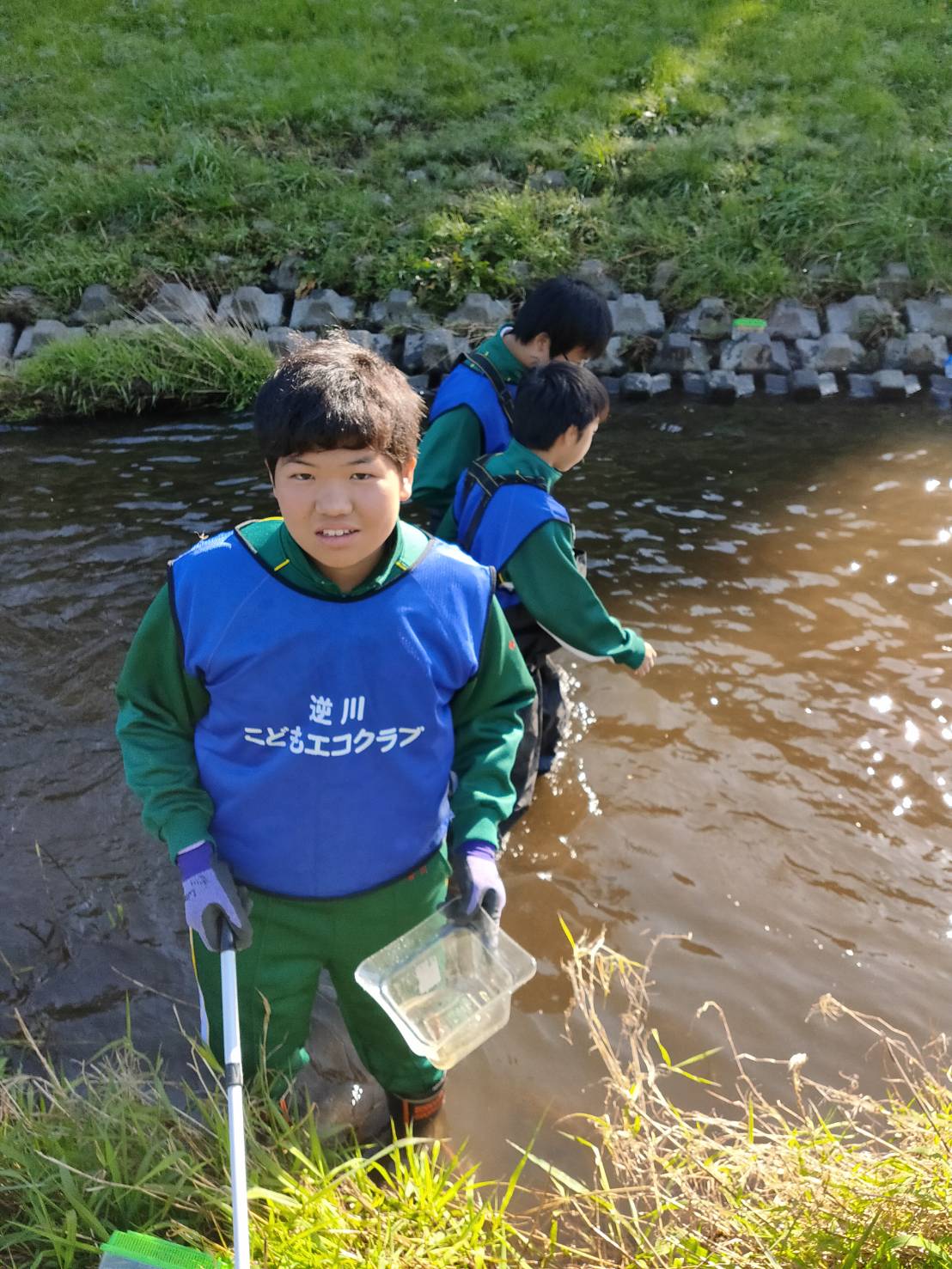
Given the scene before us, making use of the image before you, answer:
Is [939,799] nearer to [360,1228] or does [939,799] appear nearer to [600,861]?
[600,861]

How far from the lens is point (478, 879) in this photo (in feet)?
6.72

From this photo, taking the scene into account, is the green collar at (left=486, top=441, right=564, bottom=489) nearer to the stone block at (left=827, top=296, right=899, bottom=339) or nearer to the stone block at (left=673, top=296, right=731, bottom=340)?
the stone block at (left=673, top=296, right=731, bottom=340)

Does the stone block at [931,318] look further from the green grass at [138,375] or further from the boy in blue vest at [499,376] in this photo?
the boy in blue vest at [499,376]

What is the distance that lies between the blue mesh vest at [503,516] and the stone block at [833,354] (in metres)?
5.55

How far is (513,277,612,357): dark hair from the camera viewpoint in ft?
11.0

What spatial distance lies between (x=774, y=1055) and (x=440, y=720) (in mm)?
1611

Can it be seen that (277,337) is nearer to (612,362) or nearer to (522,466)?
(612,362)

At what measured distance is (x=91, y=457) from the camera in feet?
21.7

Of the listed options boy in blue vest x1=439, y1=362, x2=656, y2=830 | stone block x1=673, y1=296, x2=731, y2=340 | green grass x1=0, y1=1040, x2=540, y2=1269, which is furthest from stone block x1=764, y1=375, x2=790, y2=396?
green grass x1=0, y1=1040, x2=540, y2=1269

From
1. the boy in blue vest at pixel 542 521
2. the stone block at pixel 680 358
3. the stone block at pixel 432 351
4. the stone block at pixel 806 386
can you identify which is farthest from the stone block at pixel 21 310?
the boy in blue vest at pixel 542 521

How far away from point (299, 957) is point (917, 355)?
24.0 ft

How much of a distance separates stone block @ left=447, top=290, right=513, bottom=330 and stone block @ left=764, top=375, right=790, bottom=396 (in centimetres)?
204

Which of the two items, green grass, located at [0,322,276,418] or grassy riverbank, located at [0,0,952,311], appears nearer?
green grass, located at [0,322,276,418]

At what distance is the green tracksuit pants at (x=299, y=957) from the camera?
2.09 metres
